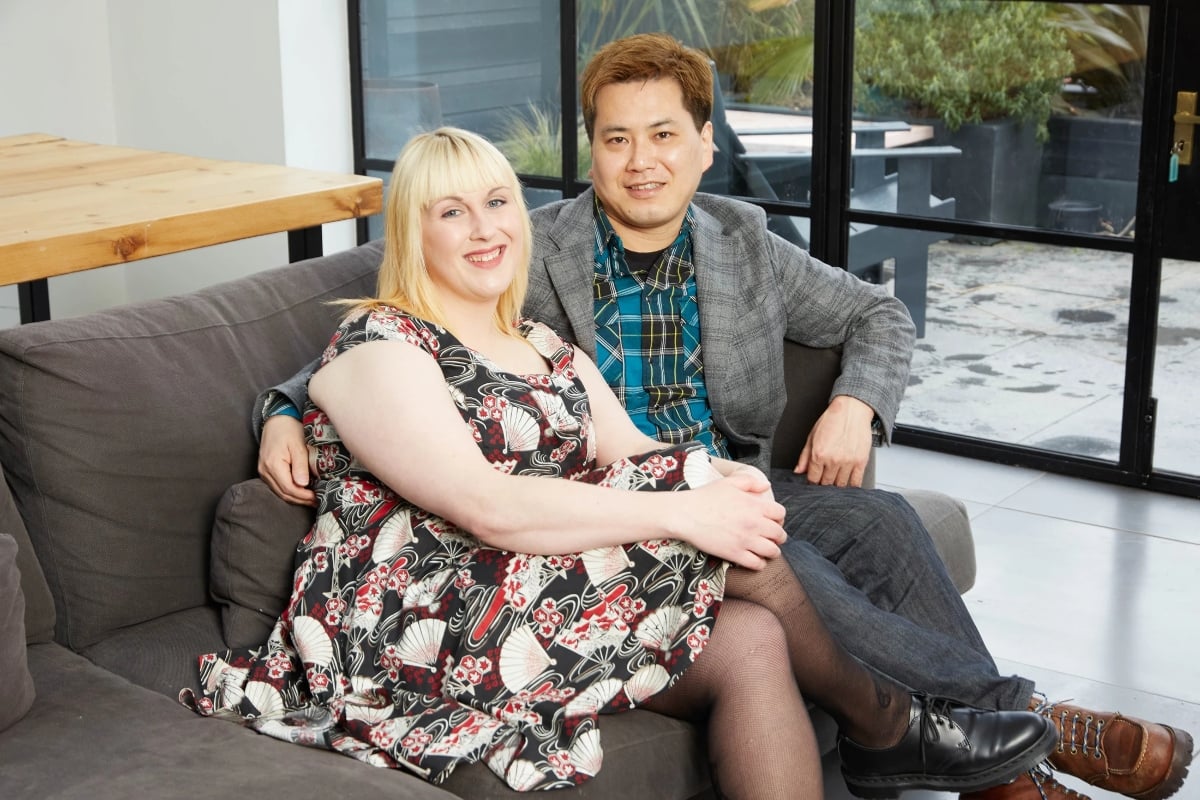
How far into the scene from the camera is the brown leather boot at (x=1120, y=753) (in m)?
2.19

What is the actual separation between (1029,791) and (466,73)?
3.37 metres

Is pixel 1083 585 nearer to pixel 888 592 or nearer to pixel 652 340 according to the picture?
pixel 888 592

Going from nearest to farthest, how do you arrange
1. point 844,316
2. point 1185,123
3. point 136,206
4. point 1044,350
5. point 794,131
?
point 844,316 < point 136,206 < point 1185,123 < point 1044,350 < point 794,131

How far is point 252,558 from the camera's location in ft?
6.77

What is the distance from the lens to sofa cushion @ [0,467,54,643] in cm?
193

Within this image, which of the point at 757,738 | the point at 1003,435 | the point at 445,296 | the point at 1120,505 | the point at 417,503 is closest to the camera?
the point at 757,738

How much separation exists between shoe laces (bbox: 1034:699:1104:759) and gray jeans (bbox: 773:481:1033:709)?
126 millimetres

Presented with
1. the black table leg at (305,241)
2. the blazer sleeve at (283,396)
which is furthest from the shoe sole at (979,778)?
the black table leg at (305,241)

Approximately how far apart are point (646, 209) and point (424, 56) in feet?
8.90

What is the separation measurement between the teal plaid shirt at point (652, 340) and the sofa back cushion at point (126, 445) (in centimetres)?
56

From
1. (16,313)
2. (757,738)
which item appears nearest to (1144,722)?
(757,738)

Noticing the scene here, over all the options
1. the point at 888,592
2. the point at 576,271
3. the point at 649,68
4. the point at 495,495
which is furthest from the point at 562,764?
the point at 649,68

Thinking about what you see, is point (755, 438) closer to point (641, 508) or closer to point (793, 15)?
point (641, 508)

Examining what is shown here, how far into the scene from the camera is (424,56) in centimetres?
494
